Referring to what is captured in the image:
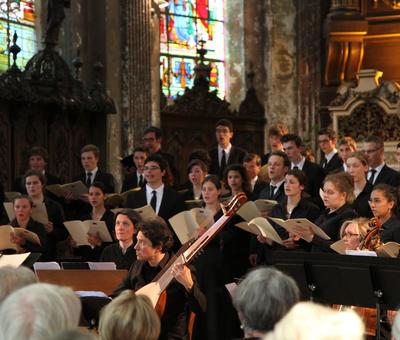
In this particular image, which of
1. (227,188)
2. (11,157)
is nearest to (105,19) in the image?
(11,157)

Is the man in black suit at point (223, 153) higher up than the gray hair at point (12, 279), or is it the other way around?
the man in black suit at point (223, 153)

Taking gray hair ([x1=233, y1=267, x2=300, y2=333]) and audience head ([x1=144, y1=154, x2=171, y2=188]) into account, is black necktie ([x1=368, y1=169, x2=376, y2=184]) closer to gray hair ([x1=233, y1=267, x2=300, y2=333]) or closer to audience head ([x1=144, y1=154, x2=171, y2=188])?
audience head ([x1=144, y1=154, x2=171, y2=188])

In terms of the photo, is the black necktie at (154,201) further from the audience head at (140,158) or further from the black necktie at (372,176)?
the black necktie at (372,176)

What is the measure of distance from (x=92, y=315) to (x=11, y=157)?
218 inches

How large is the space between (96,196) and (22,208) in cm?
67

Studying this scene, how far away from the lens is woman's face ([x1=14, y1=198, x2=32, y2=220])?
843 cm

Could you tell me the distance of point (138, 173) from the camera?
400 inches

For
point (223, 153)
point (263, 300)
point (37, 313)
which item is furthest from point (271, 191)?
point (37, 313)

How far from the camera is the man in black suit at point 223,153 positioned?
Answer: 35.7 feet

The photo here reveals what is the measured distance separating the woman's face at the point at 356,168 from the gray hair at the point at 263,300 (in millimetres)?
4520

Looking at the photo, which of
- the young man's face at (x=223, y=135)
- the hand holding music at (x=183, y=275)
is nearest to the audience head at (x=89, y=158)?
the young man's face at (x=223, y=135)

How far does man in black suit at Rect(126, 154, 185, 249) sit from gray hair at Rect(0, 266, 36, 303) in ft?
15.5

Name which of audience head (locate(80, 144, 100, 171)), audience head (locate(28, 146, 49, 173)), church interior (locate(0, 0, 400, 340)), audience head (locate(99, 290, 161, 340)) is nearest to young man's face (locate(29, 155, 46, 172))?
audience head (locate(28, 146, 49, 173))

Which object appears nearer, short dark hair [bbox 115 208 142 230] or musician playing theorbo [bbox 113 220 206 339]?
musician playing theorbo [bbox 113 220 206 339]
